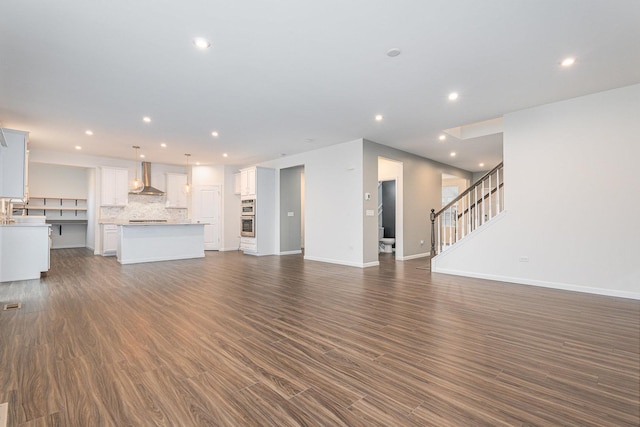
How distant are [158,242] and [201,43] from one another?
5.96 meters

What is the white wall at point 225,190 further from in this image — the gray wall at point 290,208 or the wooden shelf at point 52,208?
the wooden shelf at point 52,208

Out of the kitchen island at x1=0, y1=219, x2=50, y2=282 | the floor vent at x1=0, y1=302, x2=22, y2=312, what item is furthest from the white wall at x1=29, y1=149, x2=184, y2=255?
the floor vent at x1=0, y1=302, x2=22, y2=312

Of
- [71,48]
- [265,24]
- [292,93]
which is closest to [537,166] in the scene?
[292,93]

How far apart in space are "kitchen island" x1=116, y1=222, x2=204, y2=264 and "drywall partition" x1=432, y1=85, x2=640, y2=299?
7.02m

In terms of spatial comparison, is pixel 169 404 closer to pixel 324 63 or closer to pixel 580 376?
pixel 580 376

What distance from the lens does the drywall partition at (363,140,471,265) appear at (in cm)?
684

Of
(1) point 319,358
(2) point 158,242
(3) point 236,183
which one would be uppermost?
(3) point 236,183

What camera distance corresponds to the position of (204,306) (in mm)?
3709

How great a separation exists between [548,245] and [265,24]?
5101 millimetres

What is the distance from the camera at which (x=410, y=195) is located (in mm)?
7988

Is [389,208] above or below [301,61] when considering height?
below

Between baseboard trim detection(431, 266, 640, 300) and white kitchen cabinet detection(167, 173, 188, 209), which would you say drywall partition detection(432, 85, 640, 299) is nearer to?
baseboard trim detection(431, 266, 640, 300)

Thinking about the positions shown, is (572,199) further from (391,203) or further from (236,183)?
(236,183)

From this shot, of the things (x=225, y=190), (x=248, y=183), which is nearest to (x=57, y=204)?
(x=225, y=190)
